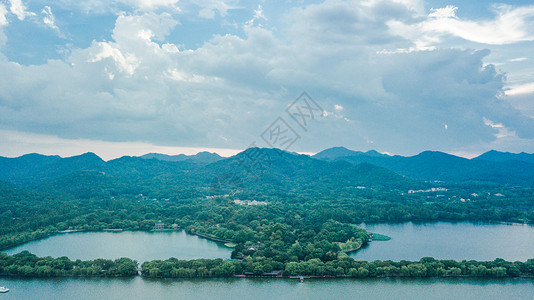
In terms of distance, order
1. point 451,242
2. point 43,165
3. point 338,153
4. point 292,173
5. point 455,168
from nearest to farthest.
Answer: point 451,242
point 292,173
point 43,165
point 455,168
point 338,153

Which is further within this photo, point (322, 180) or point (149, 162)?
point (149, 162)

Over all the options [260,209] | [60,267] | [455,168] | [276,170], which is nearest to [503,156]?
[455,168]

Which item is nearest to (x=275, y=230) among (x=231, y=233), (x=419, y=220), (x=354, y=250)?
(x=231, y=233)

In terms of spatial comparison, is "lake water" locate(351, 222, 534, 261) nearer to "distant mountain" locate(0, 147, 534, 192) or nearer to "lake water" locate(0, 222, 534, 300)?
"lake water" locate(0, 222, 534, 300)

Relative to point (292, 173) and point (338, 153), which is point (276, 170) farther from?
point (338, 153)

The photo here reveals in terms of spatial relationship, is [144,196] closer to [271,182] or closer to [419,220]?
[271,182]

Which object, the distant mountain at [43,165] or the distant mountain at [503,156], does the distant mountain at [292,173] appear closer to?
the distant mountain at [43,165]
